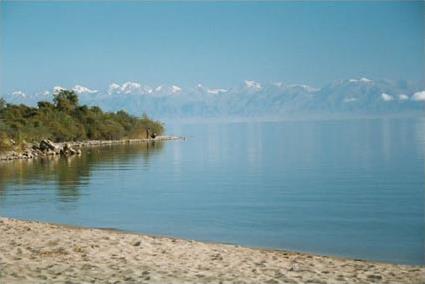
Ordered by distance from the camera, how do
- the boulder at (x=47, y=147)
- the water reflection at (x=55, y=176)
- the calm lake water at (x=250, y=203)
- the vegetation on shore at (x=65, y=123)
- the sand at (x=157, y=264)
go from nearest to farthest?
the sand at (x=157, y=264)
the calm lake water at (x=250, y=203)
the water reflection at (x=55, y=176)
the boulder at (x=47, y=147)
the vegetation on shore at (x=65, y=123)

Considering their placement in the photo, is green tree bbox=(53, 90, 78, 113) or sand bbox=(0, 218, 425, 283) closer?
sand bbox=(0, 218, 425, 283)

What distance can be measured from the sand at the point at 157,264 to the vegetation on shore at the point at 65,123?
55.3 metres

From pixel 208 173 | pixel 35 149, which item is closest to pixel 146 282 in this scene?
pixel 208 173

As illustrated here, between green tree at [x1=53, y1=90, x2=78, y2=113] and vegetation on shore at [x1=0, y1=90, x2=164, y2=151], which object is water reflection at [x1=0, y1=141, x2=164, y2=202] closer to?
vegetation on shore at [x1=0, y1=90, x2=164, y2=151]

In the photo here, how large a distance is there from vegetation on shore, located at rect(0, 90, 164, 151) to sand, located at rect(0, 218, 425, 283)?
5533 centimetres

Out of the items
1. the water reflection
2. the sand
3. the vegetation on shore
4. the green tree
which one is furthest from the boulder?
the sand

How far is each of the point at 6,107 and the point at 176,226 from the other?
81670 mm

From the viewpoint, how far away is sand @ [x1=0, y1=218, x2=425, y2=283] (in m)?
10.5

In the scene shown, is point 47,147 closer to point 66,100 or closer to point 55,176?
point 55,176

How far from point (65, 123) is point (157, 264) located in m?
88.1

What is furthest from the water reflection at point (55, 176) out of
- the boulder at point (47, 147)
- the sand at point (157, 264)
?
the boulder at point (47, 147)

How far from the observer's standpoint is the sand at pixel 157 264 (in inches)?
412

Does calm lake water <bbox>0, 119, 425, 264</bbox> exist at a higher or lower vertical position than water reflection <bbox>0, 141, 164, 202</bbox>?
lower

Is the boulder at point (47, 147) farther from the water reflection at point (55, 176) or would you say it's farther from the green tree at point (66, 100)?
the green tree at point (66, 100)
